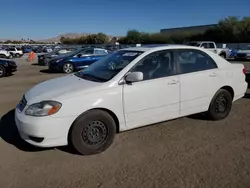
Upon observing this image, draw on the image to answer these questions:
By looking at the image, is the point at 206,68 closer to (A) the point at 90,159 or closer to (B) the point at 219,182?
(B) the point at 219,182

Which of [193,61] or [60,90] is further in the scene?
[193,61]

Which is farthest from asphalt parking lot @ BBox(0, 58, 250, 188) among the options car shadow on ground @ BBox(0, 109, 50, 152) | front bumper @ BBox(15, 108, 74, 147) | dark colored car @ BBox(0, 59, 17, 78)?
dark colored car @ BBox(0, 59, 17, 78)

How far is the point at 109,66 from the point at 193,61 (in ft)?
5.18

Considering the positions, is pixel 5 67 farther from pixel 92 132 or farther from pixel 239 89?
pixel 239 89

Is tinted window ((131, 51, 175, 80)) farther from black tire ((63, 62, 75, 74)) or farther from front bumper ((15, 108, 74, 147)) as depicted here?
black tire ((63, 62, 75, 74))

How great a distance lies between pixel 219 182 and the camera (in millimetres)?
2984

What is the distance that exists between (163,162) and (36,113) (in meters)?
1.89

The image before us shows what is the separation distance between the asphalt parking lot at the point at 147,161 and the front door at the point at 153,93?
0.41 m

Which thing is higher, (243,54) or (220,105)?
(243,54)

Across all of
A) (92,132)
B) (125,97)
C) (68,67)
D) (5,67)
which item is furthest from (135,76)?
(68,67)

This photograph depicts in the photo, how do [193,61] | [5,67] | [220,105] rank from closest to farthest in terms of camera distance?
[193,61] < [220,105] < [5,67]

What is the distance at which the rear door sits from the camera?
4.50 meters

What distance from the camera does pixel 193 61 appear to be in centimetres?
473

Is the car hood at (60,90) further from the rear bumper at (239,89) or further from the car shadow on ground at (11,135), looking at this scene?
the rear bumper at (239,89)
